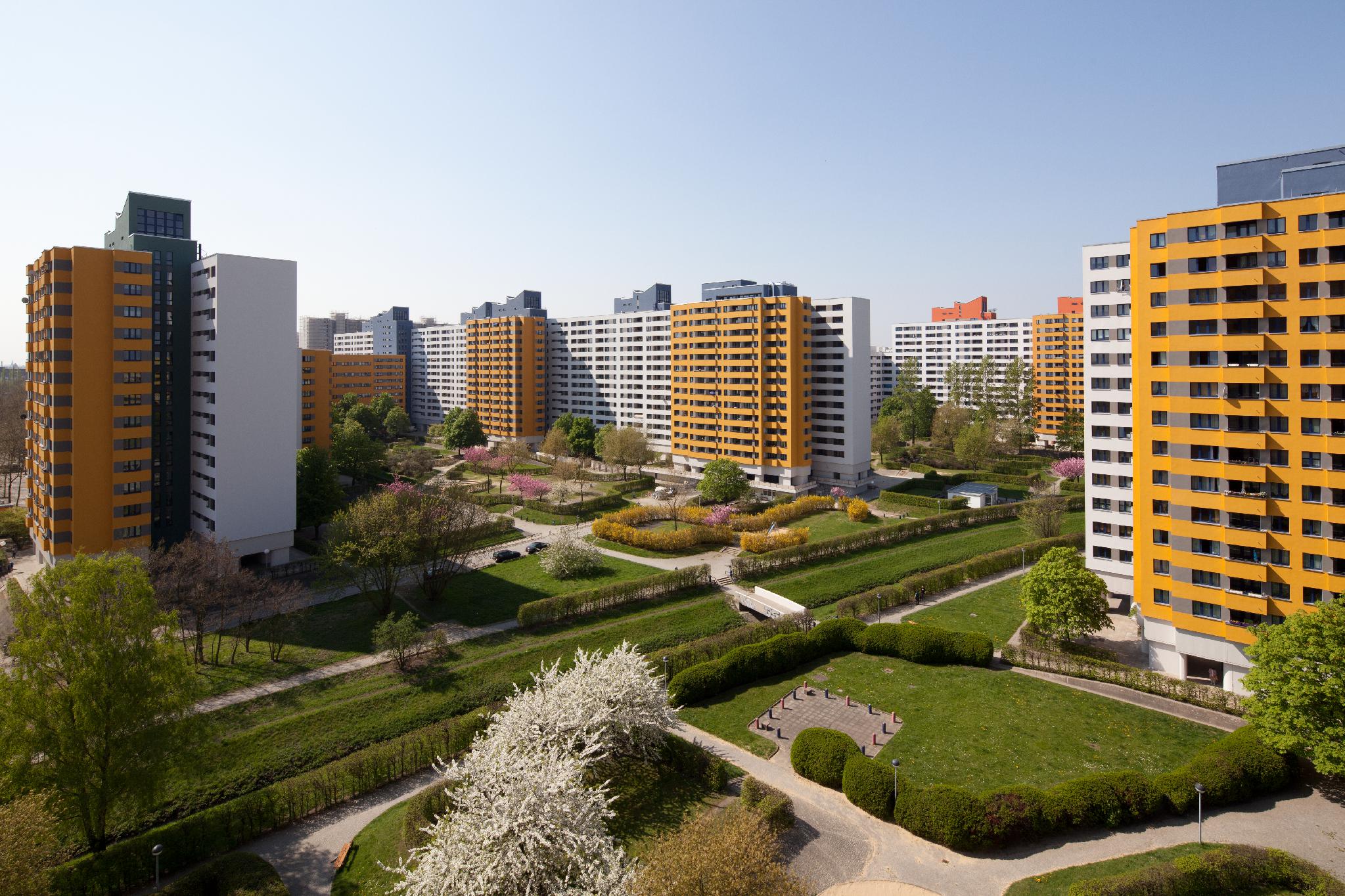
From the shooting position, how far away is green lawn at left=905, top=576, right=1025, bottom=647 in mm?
44062

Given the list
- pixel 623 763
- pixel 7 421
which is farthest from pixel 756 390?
pixel 7 421

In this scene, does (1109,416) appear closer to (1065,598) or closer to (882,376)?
(1065,598)

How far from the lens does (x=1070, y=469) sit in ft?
277

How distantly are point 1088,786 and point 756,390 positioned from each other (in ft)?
198

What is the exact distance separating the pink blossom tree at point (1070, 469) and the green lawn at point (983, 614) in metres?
39.3

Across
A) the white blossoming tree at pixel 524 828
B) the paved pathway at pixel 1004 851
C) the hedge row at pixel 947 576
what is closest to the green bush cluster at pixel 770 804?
the paved pathway at pixel 1004 851

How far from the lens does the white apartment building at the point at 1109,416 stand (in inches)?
1828

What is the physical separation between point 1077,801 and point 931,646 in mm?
14040

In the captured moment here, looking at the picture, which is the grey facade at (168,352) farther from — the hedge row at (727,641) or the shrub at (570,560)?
the hedge row at (727,641)

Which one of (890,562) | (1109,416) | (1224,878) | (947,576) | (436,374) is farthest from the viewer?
(436,374)

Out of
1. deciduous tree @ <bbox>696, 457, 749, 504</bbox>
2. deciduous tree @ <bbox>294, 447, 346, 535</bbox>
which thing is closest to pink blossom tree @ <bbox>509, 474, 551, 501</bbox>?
deciduous tree @ <bbox>696, 457, 749, 504</bbox>

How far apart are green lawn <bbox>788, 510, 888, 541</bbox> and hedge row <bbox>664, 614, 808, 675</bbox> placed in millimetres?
21802

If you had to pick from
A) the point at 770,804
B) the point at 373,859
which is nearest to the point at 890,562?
the point at 770,804

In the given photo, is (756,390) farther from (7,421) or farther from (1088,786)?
(7,421)
